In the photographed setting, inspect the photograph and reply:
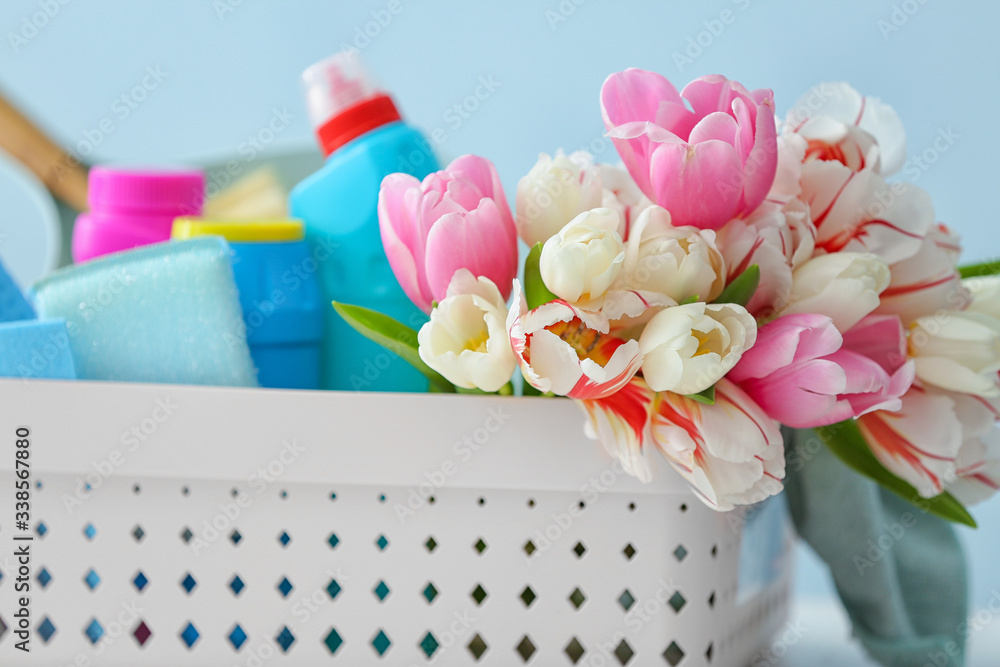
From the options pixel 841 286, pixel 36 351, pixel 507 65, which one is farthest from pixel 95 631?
pixel 507 65

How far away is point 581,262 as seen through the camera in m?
0.24

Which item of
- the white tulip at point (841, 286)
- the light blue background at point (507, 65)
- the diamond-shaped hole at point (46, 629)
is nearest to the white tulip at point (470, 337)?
the white tulip at point (841, 286)

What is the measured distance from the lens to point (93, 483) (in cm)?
32

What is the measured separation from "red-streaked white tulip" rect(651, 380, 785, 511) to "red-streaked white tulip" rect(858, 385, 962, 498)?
0.08 metres

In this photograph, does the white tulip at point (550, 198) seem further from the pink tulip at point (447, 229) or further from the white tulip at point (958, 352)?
the white tulip at point (958, 352)

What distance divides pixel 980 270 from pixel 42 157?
615 mm

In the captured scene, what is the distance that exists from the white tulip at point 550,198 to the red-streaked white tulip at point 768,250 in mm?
52

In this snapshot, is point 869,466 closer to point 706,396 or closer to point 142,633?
point 706,396

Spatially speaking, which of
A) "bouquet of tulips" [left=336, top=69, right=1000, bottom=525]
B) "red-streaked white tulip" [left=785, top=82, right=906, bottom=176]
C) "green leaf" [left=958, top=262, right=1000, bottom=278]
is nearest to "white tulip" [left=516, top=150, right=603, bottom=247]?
"bouquet of tulips" [left=336, top=69, right=1000, bottom=525]

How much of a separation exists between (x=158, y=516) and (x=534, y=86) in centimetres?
50

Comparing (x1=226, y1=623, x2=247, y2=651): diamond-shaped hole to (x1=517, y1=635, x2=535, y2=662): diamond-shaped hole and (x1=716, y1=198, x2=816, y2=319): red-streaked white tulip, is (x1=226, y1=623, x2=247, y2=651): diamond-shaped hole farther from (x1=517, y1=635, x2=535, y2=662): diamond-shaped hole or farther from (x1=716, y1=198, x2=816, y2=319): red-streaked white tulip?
(x1=716, y1=198, x2=816, y2=319): red-streaked white tulip

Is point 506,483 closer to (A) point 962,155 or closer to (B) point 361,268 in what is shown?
(B) point 361,268

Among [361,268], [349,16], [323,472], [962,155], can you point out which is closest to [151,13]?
[349,16]

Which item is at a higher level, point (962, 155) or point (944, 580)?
point (962, 155)
